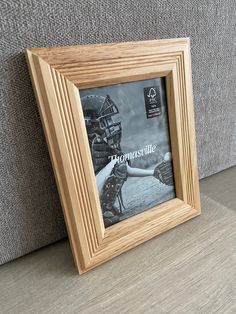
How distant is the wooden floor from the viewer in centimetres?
40

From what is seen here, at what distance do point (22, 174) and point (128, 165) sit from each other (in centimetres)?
20

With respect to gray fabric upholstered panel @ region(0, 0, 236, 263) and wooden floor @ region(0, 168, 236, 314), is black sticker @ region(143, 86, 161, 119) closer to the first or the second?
gray fabric upholstered panel @ region(0, 0, 236, 263)

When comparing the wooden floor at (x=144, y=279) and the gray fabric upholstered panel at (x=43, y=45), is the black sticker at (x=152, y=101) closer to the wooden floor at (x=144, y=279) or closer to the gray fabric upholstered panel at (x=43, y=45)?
the gray fabric upholstered panel at (x=43, y=45)

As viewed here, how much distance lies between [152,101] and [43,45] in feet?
0.74

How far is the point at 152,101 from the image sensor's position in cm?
53

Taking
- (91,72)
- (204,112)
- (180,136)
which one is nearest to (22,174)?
(91,72)

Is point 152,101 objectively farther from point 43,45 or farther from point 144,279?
point 144,279

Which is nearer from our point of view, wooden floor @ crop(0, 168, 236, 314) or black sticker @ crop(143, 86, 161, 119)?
wooden floor @ crop(0, 168, 236, 314)

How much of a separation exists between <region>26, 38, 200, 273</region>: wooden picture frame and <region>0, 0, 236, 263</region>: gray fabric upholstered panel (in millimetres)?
Result: 55

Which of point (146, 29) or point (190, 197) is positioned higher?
point (146, 29)

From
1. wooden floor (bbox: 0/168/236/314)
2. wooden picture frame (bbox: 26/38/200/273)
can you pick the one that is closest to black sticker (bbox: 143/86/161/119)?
wooden picture frame (bbox: 26/38/200/273)

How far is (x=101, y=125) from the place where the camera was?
0.48 metres

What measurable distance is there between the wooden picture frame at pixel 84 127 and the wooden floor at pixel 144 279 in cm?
3

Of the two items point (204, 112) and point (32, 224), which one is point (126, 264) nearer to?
point (32, 224)
